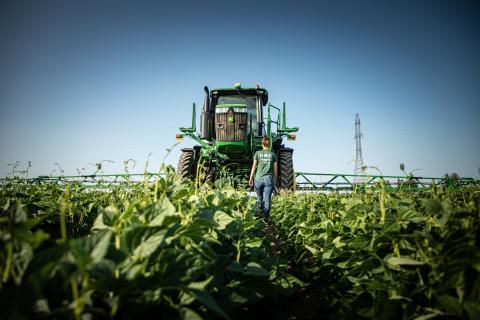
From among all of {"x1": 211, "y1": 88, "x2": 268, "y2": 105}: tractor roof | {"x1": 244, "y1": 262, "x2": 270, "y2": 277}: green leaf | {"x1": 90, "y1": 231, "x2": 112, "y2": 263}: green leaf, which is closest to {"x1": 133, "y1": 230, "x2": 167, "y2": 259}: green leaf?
{"x1": 90, "y1": 231, "x2": 112, "y2": 263}: green leaf

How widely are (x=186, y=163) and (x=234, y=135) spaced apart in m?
1.99

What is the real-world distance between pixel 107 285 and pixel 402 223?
1.37m

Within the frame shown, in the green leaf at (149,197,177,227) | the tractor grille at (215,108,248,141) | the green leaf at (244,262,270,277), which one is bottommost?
the green leaf at (244,262,270,277)

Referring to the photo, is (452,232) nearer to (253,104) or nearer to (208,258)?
(208,258)

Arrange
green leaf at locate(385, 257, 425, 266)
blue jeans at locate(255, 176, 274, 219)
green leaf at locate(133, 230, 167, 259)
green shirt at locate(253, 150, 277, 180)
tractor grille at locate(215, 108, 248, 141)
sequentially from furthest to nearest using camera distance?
tractor grille at locate(215, 108, 248, 141), green shirt at locate(253, 150, 277, 180), blue jeans at locate(255, 176, 274, 219), green leaf at locate(385, 257, 425, 266), green leaf at locate(133, 230, 167, 259)

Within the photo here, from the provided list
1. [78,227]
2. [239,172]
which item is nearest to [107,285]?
[78,227]

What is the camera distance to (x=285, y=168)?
324 inches

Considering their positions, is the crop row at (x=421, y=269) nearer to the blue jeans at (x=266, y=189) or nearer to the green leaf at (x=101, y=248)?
the green leaf at (x=101, y=248)

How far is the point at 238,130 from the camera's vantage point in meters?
7.50

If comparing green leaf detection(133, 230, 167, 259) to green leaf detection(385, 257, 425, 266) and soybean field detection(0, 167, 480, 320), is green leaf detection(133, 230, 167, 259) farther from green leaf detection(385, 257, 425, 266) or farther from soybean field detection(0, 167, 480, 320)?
green leaf detection(385, 257, 425, 266)

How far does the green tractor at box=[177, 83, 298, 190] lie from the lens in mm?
7508

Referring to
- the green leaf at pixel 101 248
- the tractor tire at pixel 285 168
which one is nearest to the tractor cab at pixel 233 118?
the tractor tire at pixel 285 168

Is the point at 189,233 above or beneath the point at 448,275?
above

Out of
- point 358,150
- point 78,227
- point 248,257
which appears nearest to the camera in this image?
point 248,257
